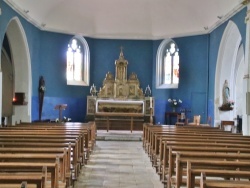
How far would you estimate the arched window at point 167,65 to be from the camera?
1867 cm

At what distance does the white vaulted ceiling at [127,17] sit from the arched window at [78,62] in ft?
2.18

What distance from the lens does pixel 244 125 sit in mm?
11195

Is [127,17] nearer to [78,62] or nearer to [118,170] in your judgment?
[78,62]

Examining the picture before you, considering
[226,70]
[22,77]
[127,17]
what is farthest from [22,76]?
[226,70]

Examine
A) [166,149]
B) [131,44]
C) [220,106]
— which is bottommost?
[166,149]

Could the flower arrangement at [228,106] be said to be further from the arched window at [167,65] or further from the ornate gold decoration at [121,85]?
the ornate gold decoration at [121,85]

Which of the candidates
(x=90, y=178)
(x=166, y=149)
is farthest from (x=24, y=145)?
(x=166, y=149)

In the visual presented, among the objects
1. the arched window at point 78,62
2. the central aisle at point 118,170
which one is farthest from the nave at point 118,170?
the arched window at point 78,62

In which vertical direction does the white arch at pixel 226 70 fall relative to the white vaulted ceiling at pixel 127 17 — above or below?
below

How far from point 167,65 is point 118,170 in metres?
11.9

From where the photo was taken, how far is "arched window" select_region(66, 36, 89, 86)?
60.8 feet

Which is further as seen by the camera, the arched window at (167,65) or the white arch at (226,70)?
the arched window at (167,65)

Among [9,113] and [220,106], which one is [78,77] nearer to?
[9,113]

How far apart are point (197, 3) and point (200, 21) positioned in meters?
1.31
